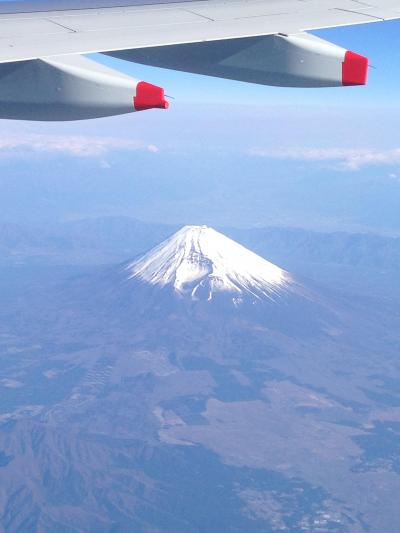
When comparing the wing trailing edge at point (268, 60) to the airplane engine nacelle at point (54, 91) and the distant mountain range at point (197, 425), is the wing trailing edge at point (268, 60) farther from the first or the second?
the distant mountain range at point (197, 425)

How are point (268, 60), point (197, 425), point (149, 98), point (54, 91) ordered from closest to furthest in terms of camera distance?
point (149, 98) → point (54, 91) → point (268, 60) → point (197, 425)

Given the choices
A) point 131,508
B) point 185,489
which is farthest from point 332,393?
point 131,508

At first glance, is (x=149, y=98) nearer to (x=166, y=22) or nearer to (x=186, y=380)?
(x=166, y=22)

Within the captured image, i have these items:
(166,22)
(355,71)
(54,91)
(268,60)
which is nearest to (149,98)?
(54,91)

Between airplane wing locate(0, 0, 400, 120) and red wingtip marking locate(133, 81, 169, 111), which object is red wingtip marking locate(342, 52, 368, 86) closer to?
airplane wing locate(0, 0, 400, 120)

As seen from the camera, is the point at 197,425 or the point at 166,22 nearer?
the point at 166,22

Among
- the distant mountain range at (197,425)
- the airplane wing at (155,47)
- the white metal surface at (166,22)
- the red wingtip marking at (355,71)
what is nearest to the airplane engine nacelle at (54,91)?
the airplane wing at (155,47)
